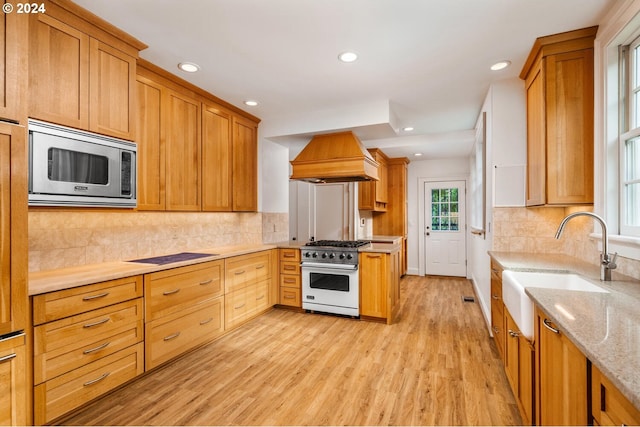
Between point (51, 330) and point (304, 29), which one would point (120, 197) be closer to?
point (51, 330)

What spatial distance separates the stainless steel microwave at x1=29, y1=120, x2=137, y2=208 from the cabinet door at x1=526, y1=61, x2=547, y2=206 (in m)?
3.07

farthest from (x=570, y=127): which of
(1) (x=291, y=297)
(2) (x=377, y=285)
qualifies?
(1) (x=291, y=297)

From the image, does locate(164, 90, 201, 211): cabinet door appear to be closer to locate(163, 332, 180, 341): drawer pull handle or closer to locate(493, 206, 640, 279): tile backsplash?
locate(163, 332, 180, 341): drawer pull handle

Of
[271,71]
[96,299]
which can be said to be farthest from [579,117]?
[96,299]

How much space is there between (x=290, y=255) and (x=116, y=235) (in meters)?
1.91

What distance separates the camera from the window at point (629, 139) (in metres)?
1.87

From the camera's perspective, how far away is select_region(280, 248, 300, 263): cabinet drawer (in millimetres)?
3908

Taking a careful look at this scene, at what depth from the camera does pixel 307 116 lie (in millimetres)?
3799

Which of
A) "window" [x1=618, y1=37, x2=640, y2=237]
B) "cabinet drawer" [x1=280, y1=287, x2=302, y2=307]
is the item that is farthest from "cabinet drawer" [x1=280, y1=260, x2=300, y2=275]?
"window" [x1=618, y1=37, x2=640, y2=237]

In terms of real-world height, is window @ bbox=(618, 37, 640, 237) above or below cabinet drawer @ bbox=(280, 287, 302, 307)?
above

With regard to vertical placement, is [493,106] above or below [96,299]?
above

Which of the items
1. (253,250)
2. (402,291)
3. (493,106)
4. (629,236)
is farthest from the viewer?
(402,291)

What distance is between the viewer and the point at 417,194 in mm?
6297

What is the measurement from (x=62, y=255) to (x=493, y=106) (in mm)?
3823
